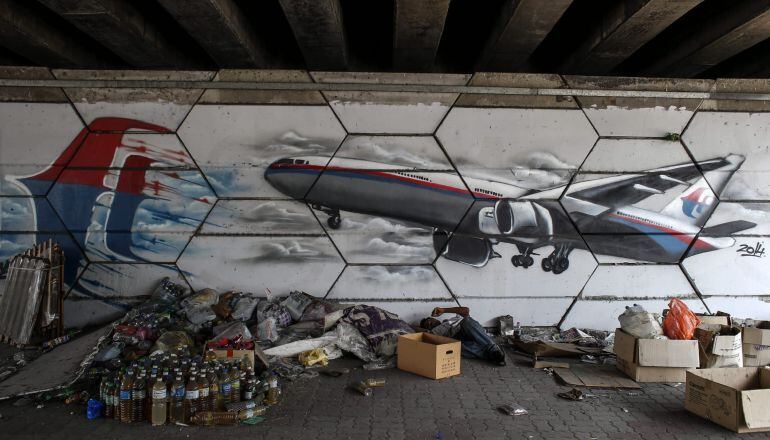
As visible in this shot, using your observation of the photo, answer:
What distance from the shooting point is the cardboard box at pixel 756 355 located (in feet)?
13.3

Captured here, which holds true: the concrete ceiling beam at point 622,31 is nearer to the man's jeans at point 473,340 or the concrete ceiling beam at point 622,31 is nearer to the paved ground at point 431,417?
the man's jeans at point 473,340

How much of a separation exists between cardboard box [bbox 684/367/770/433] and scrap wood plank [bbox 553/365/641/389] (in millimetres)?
497

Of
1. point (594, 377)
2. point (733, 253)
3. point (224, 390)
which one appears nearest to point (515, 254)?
point (594, 377)

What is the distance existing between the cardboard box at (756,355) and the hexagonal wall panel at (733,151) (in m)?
1.72

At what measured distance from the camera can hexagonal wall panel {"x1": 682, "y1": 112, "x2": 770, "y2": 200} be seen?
5.10 m

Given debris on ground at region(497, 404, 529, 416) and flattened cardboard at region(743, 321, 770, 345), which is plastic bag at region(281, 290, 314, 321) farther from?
flattened cardboard at region(743, 321, 770, 345)

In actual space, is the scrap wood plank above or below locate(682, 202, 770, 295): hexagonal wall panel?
below

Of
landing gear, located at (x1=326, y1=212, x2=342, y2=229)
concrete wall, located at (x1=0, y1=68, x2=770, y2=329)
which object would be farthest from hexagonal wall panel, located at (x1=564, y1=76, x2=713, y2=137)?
landing gear, located at (x1=326, y1=212, x2=342, y2=229)

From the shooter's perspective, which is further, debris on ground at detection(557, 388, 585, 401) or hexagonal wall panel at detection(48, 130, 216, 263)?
hexagonal wall panel at detection(48, 130, 216, 263)

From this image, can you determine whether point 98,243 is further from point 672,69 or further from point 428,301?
point 672,69

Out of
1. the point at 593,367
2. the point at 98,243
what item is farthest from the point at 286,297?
the point at 593,367

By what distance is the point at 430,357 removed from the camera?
382 centimetres

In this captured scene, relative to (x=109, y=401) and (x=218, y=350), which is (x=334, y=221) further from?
(x=109, y=401)

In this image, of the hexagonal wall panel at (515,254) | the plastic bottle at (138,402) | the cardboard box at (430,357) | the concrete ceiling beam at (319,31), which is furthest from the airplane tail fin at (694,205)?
the plastic bottle at (138,402)
